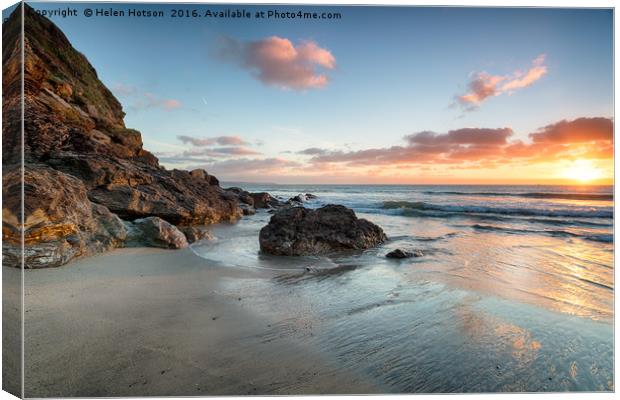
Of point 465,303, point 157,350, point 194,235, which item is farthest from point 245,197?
point 157,350

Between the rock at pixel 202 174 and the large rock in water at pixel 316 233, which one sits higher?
the rock at pixel 202 174

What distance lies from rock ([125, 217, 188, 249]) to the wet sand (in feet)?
6.42

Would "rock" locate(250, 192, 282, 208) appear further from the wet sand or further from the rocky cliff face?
the wet sand

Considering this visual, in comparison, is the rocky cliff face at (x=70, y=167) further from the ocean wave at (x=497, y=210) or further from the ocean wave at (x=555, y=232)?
the ocean wave at (x=555, y=232)

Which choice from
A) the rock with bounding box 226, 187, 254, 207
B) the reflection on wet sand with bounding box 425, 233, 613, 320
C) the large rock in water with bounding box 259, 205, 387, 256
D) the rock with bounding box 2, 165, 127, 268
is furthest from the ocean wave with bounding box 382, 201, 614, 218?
the rock with bounding box 226, 187, 254, 207

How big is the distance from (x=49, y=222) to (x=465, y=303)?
426 centimetres

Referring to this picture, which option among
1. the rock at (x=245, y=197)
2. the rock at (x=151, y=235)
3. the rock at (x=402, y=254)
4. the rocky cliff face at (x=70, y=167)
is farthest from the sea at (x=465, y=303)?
the rock at (x=245, y=197)

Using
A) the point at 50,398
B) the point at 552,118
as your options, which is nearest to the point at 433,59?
the point at 552,118

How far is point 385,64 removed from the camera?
322 centimetres

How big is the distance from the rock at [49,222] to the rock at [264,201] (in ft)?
32.1

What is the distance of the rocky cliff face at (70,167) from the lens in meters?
2.54

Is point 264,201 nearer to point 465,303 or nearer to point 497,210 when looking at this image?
point 497,210

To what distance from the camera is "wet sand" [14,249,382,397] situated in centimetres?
A: 209

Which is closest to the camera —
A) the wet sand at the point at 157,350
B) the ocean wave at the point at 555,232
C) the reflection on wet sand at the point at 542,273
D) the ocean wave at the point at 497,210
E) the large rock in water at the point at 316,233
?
the wet sand at the point at 157,350
